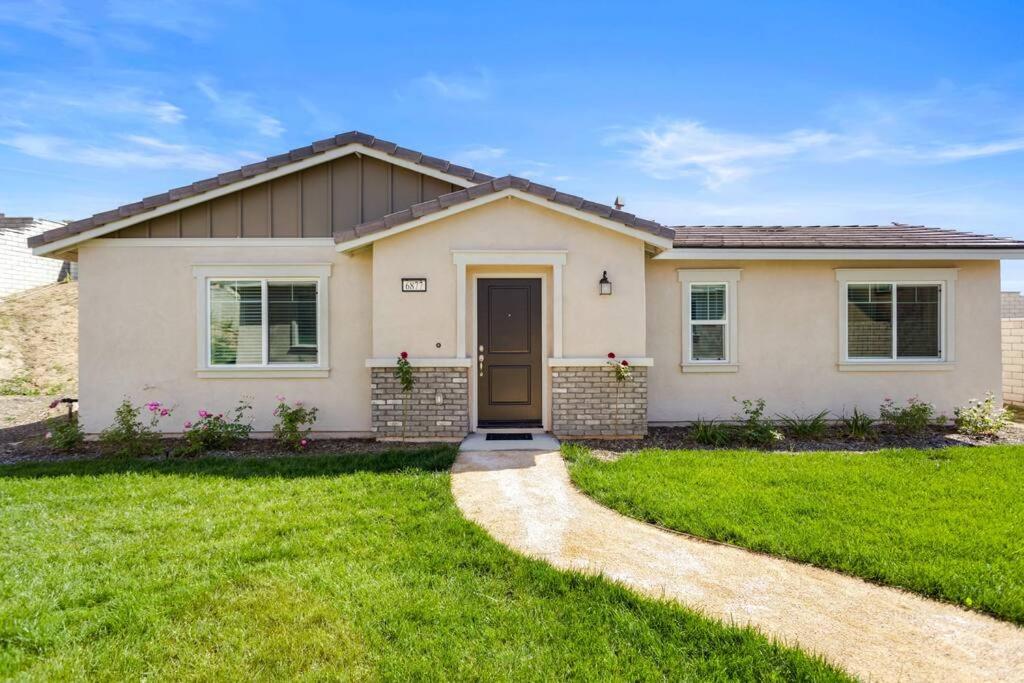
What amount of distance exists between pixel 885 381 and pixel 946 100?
21.9 feet

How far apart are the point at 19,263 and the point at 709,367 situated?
22.8m

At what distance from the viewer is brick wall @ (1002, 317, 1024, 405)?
440 inches

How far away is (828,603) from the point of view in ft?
11.0

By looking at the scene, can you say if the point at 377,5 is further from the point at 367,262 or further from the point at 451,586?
the point at 451,586

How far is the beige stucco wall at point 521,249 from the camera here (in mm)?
7938

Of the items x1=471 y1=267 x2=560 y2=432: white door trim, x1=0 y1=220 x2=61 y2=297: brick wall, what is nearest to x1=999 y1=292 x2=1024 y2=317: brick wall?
x1=471 y1=267 x2=560 y2=432: white door trim

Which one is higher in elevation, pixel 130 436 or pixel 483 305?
pixel 483 305

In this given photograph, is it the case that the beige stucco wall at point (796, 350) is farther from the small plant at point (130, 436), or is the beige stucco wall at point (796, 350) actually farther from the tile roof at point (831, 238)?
the small plant at point (130, 436)

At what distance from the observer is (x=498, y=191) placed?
771 cm

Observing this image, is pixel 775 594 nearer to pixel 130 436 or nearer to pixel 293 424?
pixel 293 424

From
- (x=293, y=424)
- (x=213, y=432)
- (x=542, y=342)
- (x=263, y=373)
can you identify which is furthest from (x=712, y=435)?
(x=213, y=432)

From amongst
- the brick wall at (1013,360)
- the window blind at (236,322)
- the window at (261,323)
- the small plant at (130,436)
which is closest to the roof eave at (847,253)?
the brick wall at (1013,360)

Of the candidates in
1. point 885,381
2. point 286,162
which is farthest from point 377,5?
point 885,381

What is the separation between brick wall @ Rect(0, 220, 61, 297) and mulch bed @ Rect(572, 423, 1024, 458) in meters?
20.3
